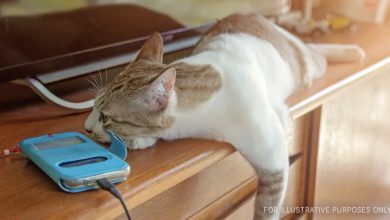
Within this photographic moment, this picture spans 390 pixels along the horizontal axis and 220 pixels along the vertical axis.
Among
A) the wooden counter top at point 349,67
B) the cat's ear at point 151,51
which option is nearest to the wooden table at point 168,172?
the wooden counter top at point 349,67

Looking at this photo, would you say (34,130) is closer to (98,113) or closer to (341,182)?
(98,113)

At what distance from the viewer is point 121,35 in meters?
0.99

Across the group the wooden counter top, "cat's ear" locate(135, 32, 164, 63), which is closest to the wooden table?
the wooden counter top

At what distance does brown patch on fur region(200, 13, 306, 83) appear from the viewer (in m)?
1.03

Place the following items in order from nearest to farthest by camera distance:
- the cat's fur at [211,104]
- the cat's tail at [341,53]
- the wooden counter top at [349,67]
Result: the cat's fur at [211,104]
the wooden counter top at [349,67]
the cat's tail at [341,53]

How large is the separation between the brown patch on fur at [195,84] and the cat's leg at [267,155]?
0.08 m

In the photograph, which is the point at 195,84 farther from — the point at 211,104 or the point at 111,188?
the point at 111,188

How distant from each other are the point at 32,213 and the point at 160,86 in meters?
0.24

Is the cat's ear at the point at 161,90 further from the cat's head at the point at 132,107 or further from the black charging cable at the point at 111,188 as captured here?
the black charging cable at the point at 111,188

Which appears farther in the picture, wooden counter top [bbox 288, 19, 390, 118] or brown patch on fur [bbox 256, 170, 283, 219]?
wooden counter top [bbox 288, 19, 390, 118]

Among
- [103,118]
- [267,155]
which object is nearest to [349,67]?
[267,155]

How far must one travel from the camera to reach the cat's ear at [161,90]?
66 cm

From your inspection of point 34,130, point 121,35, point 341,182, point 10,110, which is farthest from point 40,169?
point 341,182

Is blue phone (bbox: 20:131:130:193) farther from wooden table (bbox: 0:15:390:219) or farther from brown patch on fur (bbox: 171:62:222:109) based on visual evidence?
brown patch on fur (bbox: 171:62:222:109)
